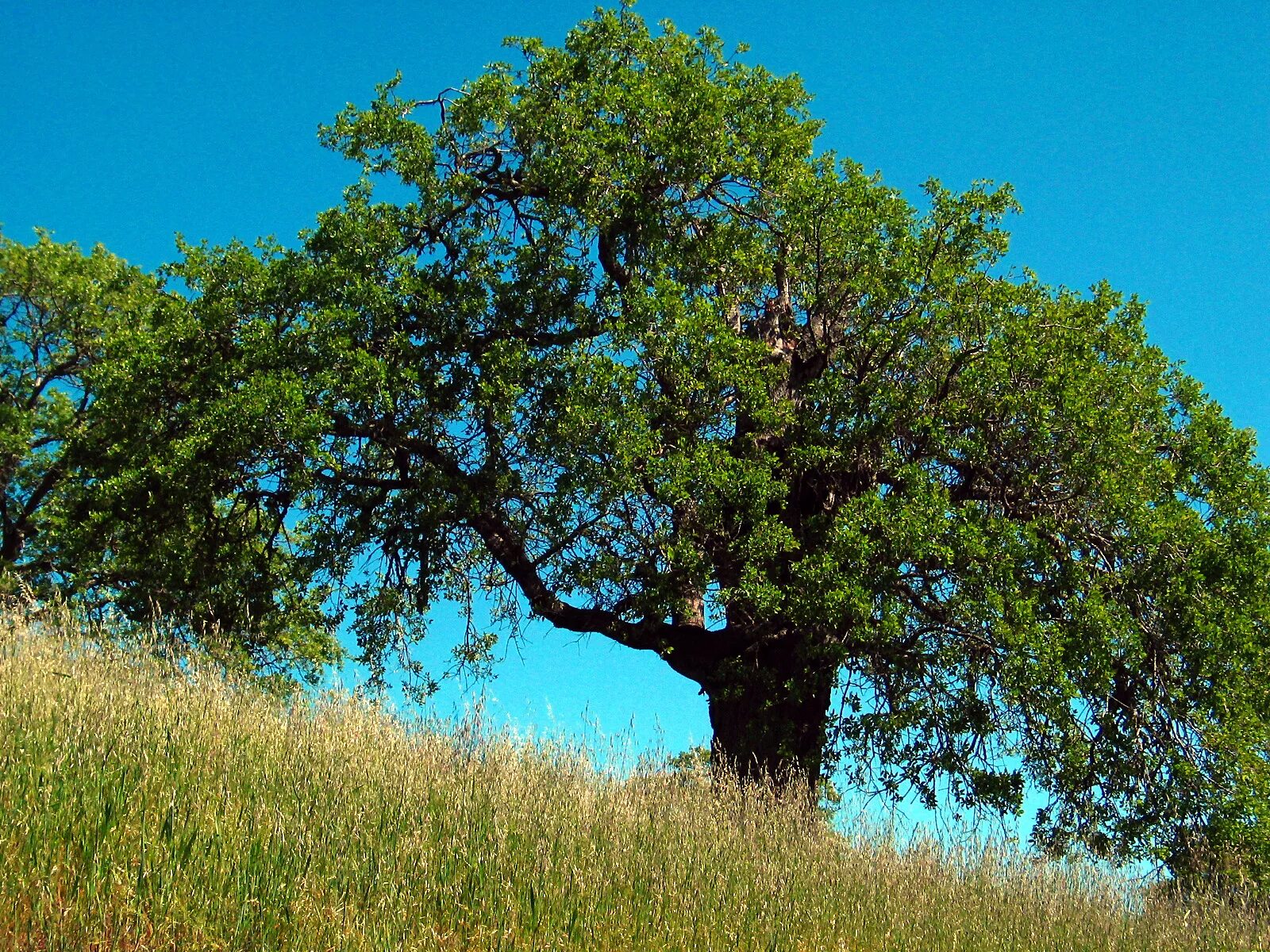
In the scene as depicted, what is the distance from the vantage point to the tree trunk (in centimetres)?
1352

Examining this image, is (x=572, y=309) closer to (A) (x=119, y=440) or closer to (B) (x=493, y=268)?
(B) (x=493, y=268)

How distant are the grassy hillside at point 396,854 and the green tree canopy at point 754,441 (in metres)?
2.51

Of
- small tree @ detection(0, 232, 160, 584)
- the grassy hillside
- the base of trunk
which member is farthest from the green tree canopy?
small tree @ detection(0, 232, 160, 584)

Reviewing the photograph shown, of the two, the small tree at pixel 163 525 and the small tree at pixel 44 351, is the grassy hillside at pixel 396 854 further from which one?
the small tree at pixel 44 351

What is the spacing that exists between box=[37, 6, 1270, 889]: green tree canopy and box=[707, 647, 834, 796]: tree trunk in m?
0.06

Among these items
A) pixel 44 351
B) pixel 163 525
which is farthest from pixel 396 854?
pixel 44 351

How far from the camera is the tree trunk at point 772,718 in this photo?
44.4ft

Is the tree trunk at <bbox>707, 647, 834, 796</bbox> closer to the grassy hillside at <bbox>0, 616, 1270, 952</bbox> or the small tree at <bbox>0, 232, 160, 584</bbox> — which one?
the grassy hillside at <bbox>0, 616, 1270, 952</bbox>

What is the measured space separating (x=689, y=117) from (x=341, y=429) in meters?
6.80

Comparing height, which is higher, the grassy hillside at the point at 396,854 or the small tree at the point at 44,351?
the small tree at the point at 44,351

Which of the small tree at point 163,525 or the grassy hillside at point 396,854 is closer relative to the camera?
the grassy hillside at point 396,854

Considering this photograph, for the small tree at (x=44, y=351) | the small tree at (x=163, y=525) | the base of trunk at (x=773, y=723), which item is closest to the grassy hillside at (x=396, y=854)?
the base of trunk at (x=773, y=723)

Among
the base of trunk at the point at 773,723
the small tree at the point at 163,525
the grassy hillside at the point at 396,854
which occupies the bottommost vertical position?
the grassy hillside at the point at 396,854

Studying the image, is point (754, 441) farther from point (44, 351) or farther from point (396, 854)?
point (44, 351)
